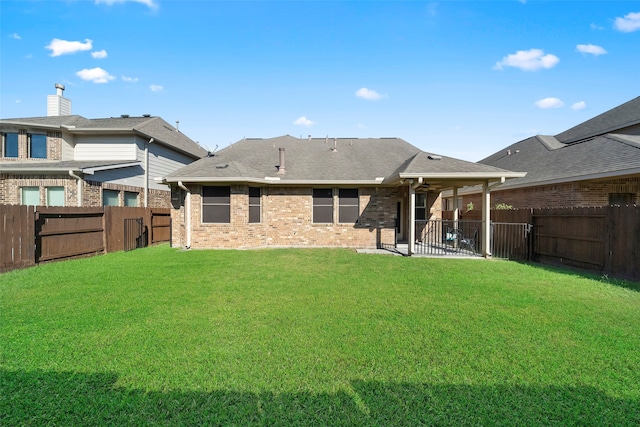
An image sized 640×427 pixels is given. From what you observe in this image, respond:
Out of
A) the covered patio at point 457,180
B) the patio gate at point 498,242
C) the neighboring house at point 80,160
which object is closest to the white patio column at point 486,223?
the covered patio at point 457,180

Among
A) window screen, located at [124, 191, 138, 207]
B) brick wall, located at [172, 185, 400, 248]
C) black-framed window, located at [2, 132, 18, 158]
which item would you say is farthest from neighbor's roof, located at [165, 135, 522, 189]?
black-framed window, located at [2, 132, 18, 158]

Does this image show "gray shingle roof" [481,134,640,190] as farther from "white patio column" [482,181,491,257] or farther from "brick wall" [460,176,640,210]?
"white patio column" [482,181,491,257]

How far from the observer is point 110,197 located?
49.3 ft

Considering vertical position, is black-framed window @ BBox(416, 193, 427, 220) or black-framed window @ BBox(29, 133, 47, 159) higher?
black-framed window @ BBox(29, 133, 47, 159)

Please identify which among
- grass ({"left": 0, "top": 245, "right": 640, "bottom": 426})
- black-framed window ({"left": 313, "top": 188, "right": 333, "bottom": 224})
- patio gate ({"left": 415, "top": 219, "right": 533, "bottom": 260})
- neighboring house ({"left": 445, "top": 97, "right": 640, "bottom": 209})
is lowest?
grass ({"left": 0, "top": 245, "right": 640, "bottom": 426})

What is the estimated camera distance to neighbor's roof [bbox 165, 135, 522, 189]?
423 inches

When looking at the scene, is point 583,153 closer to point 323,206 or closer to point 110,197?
point 323,206

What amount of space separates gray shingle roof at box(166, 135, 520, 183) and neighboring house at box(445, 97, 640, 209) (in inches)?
161

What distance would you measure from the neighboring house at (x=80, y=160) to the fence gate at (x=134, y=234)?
6.50ft

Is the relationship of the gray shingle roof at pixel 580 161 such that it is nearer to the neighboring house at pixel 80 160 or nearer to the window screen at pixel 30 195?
the neighboring house at pixel 80 160

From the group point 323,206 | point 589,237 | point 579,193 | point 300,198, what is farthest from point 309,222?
point 579,193

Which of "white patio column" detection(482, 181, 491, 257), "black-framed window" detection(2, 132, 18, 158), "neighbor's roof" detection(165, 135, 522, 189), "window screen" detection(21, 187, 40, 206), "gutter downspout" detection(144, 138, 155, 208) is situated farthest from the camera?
"gutter downspout" detection(144, 138, 155, 208)

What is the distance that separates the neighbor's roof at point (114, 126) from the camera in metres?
15.4

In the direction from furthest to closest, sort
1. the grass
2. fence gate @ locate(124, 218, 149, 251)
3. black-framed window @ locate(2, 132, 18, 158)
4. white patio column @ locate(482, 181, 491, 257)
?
black-framed window @ locate(2, 132, 18, 158)
fence gate @ locate(124, 218, 149, 251)
white patio column @ locate(482, 181, 491, 257)
the grass
